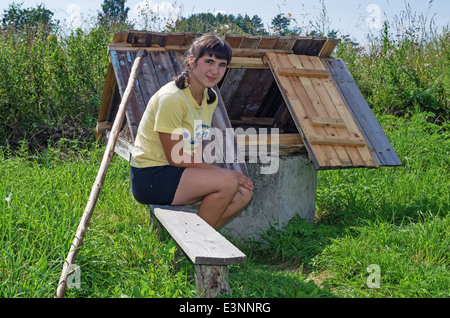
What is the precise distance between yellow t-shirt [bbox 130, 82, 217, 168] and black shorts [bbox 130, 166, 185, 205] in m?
0.06

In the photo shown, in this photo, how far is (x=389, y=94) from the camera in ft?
28.0

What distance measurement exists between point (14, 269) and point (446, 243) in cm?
330

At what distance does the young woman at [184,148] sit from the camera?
12.2ft

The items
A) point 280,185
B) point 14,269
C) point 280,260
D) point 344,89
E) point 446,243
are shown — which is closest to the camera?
point 14,269

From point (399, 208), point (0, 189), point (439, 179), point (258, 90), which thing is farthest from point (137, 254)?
point (439, 179)

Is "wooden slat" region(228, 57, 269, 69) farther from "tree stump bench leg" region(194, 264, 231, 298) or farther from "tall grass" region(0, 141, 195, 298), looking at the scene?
"tree stump bench leg" region(194, 264, 231, 298)

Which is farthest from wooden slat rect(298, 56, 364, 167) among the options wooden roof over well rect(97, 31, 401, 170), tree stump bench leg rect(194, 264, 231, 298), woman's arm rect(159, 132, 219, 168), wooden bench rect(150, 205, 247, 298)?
tree stump bench leg rect(194, 264, 231, 298)

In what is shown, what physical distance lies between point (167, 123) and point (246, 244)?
6.36 ft

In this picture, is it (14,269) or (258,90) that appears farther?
(258,90)

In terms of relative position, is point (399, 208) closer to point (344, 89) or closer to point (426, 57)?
point (344, 89)

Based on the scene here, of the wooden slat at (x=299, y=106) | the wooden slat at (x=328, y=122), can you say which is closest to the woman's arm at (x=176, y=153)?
the wooden slat at (x=299, y=106)

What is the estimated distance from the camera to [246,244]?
5094 millimetres

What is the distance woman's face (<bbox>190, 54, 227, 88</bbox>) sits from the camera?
12.5 feet
